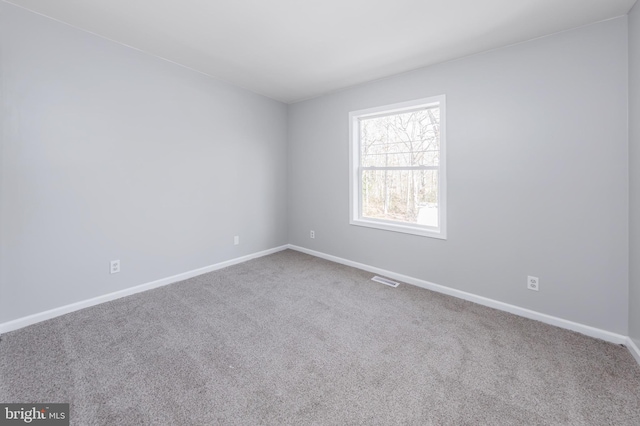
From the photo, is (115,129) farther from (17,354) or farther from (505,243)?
(505,243)

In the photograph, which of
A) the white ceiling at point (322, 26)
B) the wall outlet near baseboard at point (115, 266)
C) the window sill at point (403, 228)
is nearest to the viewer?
the white ceiling at point (322, 26)

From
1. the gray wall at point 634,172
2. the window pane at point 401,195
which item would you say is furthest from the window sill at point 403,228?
the gray wall at point 634,172

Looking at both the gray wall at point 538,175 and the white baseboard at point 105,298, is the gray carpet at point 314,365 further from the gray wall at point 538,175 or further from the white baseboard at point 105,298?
the gray wall at point 538,175

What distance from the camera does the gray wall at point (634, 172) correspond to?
187 centimetres

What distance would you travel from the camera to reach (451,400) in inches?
60.2

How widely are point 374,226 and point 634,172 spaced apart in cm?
229

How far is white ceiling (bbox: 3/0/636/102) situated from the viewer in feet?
6.56

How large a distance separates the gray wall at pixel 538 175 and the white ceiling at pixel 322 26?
9.0 inches

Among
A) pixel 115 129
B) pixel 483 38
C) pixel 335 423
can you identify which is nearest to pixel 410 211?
pixel 483 38

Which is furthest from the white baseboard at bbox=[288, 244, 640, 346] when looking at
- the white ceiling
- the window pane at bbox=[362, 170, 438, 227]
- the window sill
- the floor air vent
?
the white ceiling

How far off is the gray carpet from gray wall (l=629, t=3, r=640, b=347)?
0.36 meters

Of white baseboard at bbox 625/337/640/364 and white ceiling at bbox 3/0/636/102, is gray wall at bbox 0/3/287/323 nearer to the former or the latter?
white ceiling at bbox 3/0/636/102

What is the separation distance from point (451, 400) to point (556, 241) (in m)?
1.72

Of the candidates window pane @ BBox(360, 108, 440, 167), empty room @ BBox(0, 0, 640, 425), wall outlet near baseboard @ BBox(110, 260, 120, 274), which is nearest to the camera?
empty room @ BBox(0, 0, 640, 425)
